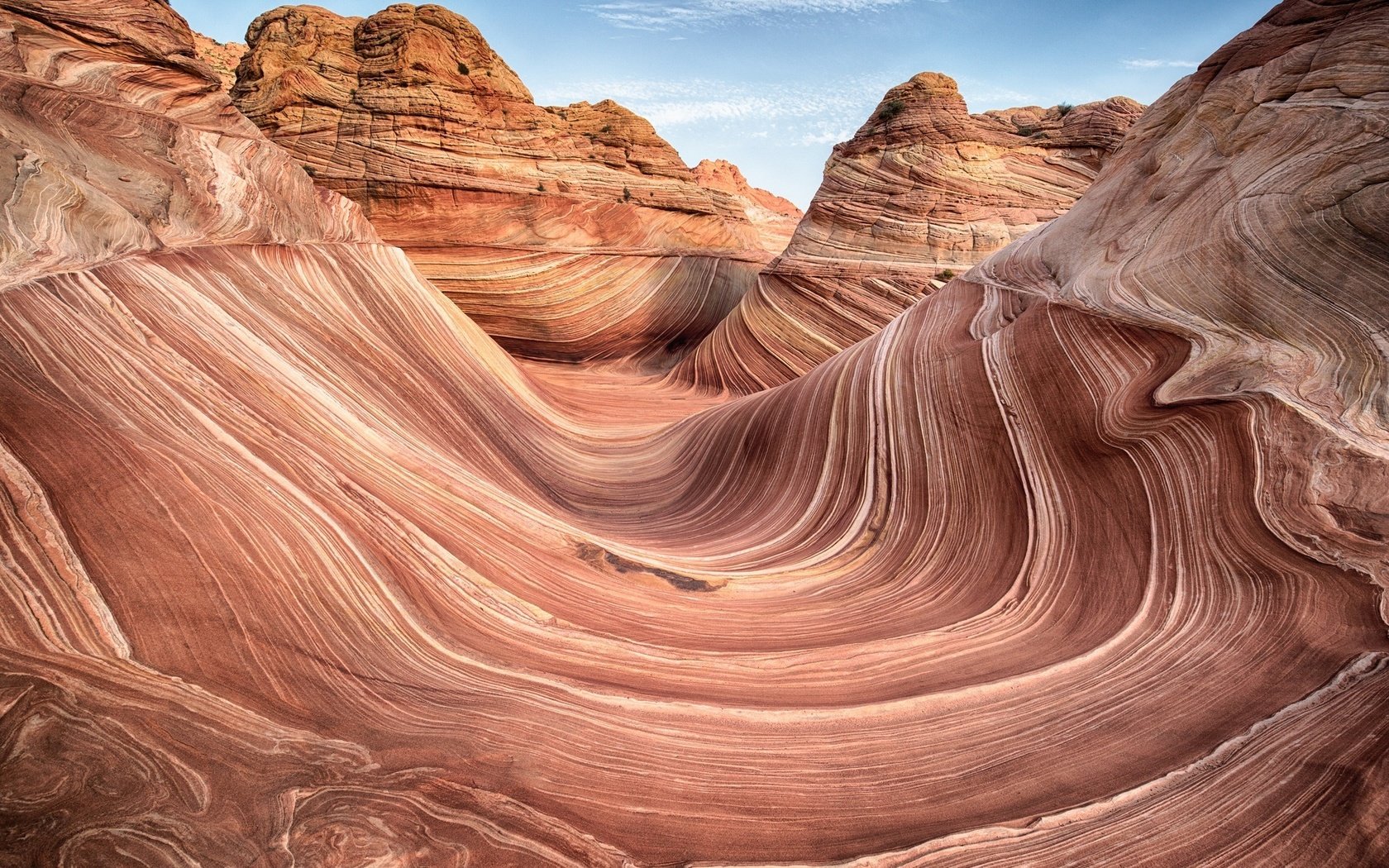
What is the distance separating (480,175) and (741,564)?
9.03m

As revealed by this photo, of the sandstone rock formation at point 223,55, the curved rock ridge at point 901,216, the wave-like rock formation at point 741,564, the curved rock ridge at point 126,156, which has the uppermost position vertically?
the sandstone rock formation at point 223,55

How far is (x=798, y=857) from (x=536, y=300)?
955 cm

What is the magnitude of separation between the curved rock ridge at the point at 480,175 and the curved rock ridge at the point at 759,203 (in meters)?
8.20

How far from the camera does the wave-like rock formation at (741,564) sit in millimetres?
1533

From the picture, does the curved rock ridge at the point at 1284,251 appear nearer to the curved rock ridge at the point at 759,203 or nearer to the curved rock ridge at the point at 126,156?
the curved rock ridge at the point at 126,156

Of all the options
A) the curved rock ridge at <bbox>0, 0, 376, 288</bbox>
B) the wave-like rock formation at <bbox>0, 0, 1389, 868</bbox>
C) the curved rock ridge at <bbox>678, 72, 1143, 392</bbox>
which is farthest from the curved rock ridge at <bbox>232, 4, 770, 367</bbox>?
the wave-like rock formation at <bbox>0, 0, 1389, 868</bbox>

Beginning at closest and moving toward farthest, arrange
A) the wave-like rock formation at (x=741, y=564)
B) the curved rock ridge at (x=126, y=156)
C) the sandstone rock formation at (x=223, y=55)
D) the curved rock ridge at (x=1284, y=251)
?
the wave-like rock formation at (x=741, y=564) < the curved rock ridge at (x=1284, y=251) < the curved rock ridge at (x=126, y=156) < the sandstone rock formation at (x=223, y=55)

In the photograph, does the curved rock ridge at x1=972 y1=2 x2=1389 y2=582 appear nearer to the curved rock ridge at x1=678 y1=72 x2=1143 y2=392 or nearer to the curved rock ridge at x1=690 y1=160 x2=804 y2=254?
the curved rock ridge at x1=678 y1=72 x2=1143 y2=392

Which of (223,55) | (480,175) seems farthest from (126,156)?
(223,55)

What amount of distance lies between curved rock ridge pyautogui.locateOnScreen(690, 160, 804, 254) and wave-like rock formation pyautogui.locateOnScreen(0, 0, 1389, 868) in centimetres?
1641

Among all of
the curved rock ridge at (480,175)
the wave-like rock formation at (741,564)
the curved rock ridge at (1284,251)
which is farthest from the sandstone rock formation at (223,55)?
the curved rock ridge at (1284,251)

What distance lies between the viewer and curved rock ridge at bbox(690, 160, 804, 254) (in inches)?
860

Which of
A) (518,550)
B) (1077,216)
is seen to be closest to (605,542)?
(518,550)

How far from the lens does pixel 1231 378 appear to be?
99.9 inches
